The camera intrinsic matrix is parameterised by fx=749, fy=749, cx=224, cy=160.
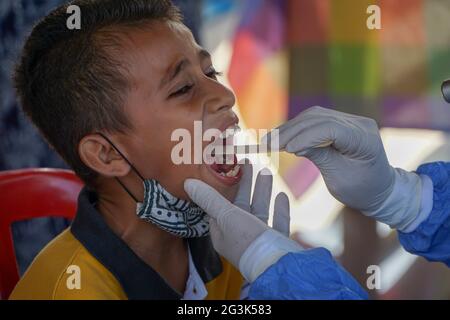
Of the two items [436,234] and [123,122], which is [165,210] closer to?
[123,122]

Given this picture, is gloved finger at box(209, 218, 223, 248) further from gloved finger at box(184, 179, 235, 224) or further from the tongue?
the tongue

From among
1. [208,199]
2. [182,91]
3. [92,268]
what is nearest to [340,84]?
[182,91]

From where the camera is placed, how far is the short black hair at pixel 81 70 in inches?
56.6

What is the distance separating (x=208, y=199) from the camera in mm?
1341

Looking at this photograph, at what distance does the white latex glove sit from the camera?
114 centimetres

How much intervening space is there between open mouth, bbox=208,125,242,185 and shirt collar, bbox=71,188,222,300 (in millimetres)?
230

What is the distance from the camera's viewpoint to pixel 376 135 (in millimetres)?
1418

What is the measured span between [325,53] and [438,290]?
83 centimetres

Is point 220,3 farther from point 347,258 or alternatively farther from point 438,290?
point 438,290

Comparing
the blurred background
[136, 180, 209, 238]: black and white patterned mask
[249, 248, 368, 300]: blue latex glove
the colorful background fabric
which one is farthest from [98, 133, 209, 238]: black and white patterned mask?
the colorful background fabric

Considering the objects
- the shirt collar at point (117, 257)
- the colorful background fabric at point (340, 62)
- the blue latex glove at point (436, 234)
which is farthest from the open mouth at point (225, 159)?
the colorful background fabric at point (340, 62)

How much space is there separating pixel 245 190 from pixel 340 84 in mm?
973
